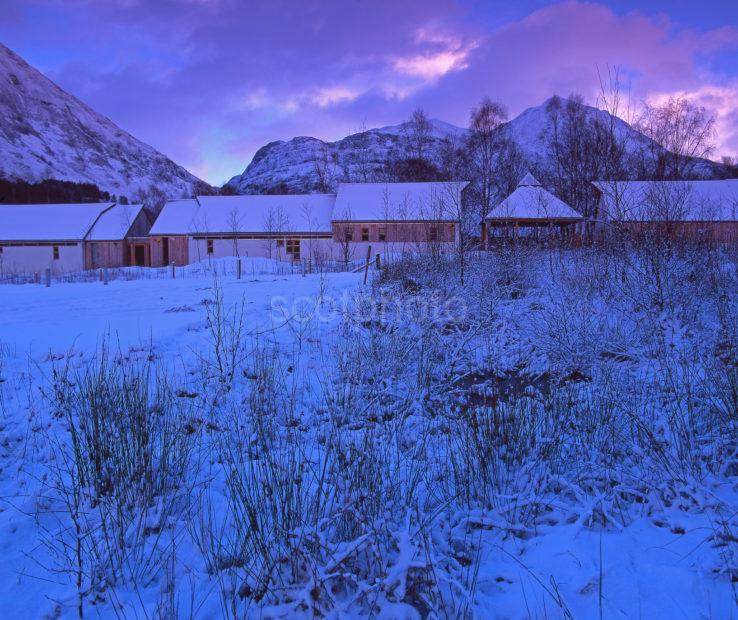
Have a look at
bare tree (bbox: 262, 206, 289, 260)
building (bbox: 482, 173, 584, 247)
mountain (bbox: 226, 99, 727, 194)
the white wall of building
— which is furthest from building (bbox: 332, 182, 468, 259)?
the white wall of building

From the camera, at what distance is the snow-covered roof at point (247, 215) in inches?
1335

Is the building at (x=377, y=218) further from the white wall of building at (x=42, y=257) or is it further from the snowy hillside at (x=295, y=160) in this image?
the snowy hillside at (x=295, y=160)

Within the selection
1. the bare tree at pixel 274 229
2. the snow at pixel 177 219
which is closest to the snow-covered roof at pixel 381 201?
the bare tree at pixel 274 229

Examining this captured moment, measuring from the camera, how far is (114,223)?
36562 mm

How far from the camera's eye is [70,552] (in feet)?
8.77

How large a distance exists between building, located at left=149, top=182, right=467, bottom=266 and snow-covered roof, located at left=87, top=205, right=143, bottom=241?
276 centimetres

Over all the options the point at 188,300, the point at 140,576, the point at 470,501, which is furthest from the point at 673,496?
the point at 188,300

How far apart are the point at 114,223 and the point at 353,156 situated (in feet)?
145

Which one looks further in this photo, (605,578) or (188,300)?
(188,300)

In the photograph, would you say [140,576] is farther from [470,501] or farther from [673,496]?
[673,496]

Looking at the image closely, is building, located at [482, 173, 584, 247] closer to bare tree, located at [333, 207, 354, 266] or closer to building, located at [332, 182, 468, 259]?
building, located at [332, 182, 468, 259]

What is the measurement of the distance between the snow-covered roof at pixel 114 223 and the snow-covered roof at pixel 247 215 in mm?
2873

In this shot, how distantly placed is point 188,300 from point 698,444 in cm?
1143

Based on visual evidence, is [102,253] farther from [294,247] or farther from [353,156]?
[353,156]
